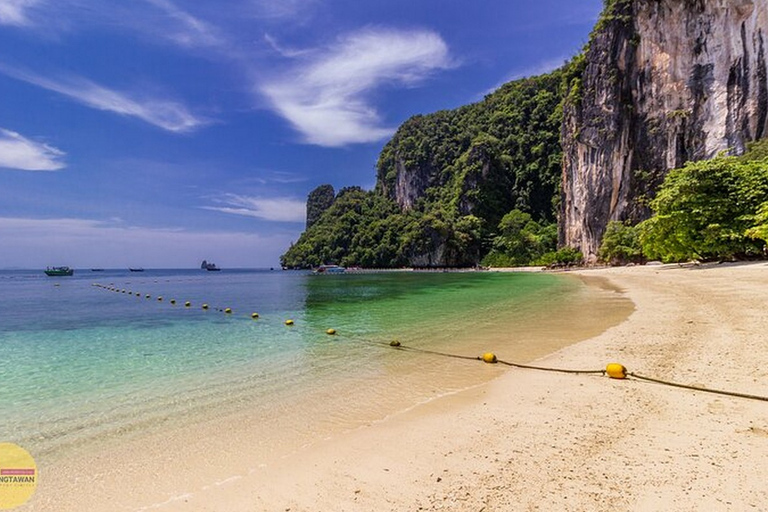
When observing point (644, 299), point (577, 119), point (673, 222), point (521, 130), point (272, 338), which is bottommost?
point (272, 338)

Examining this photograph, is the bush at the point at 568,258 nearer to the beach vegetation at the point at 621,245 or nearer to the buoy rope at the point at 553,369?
the beach vegetation at the point at 621,245

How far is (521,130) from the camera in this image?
108562 millimetres

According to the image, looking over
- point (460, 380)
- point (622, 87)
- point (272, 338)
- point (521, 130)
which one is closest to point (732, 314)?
point (460, 380)

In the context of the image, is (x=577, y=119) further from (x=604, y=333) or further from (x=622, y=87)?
(x=604, y=333)

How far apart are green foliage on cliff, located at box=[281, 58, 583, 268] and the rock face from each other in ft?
83.1

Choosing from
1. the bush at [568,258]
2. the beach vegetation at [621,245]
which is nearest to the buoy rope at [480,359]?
the beach vegetation at [621,245]

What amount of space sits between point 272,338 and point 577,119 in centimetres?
6972

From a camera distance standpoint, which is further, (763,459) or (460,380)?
(460,380)

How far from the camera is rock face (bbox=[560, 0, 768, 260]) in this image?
40.8 m

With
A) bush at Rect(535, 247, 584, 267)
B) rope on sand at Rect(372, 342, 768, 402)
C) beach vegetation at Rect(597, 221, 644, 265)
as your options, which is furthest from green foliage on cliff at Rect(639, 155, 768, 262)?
bush at Rect(535, 247, 584, 267)

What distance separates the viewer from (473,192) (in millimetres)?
105750

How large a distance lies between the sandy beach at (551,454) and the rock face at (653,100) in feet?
170

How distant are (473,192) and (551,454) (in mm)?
106594

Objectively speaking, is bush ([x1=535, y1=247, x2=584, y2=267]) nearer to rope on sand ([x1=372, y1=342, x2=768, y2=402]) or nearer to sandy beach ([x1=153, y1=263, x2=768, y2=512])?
rope on sand ([x1=372, y1=342, x2=768, y2=402])
